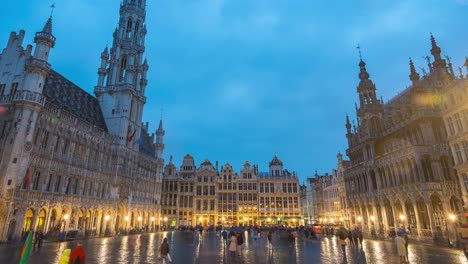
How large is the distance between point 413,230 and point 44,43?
5226cm

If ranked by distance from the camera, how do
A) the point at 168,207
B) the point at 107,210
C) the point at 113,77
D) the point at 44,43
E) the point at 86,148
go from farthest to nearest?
the point at 168,207, the point at 113,77, the point at 107,210, the point at 86,148, the point at 44,43

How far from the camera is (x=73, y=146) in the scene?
39562mm

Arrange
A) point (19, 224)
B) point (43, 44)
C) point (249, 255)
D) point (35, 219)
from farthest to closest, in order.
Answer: point (43, 44), point (35, 219), point (19, 224), point (249, 255)

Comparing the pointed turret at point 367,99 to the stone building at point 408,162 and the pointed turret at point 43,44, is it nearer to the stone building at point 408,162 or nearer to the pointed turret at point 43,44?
the stone building at point 408,162

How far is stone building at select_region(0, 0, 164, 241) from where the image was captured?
30.7 metres

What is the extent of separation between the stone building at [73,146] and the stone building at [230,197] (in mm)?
10381

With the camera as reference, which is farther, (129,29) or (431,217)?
(129,29)

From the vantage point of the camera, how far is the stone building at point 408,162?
33000 mm

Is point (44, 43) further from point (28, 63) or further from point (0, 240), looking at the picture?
point (0, 240)

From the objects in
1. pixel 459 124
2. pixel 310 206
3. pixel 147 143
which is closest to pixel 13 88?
pixel 147 143

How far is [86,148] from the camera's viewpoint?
139 feet

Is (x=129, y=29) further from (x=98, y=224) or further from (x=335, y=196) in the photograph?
(x=335, y=196)

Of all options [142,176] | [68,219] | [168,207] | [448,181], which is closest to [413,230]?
[448,181]

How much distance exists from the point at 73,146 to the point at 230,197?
152 ft
